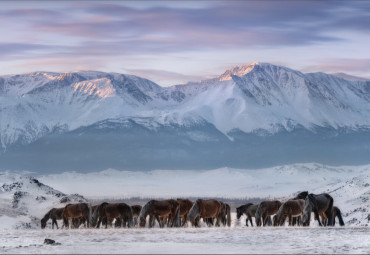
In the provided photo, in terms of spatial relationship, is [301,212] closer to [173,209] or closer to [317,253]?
[173,209]

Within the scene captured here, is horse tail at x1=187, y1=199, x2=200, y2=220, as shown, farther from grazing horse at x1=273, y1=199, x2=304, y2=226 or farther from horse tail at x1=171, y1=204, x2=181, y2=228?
grazing horse at x1=273, y1=199, x2=304, y2=226

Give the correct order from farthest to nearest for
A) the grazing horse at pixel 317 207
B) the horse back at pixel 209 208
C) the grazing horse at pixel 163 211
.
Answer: the horse back at pixel 209 208
the grazing horse at pixel 163 211
the grazing horse at pixel 317 207

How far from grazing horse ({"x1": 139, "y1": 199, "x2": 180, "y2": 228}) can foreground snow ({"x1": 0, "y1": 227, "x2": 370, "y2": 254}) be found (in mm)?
6334

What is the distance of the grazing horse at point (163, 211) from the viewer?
48950 millimetres

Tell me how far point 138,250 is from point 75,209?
2208cm

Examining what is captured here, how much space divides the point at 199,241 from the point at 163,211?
12590 millimetres

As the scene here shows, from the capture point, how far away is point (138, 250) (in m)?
33.8

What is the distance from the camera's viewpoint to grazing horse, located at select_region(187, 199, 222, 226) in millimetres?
49250

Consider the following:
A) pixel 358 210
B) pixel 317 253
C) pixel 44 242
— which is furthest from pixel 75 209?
pixel 358 210

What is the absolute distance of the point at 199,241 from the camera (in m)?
37.5

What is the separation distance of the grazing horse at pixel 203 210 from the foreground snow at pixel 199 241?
6340 millimetres

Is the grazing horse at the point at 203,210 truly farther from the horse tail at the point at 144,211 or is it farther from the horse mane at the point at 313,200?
the horse mane at the point at 313,200

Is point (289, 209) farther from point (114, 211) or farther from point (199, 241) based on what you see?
point (199, 241)

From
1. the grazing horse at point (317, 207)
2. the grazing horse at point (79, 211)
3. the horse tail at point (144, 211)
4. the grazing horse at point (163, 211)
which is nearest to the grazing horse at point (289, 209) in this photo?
the grazing horse at point (317, 207)
